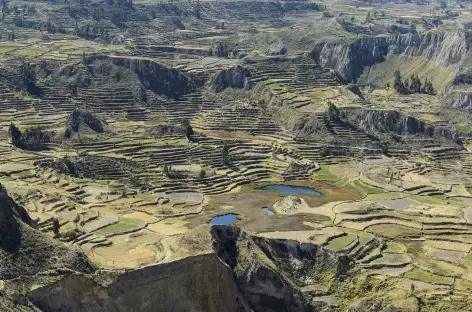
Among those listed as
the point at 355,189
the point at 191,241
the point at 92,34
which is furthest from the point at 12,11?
the point at 191,241

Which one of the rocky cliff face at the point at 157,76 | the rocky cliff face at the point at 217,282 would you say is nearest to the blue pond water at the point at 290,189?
the rocky cliff face at the point at 217,282

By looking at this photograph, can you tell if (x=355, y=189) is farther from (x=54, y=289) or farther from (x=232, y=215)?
(x=54, y=289)

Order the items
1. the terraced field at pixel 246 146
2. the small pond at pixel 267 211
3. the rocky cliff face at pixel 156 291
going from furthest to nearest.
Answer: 1. the small pond at pixel 267 211
2. the terraced field at pixel 246 146
3. the rocky cliff face at pixel 156 291

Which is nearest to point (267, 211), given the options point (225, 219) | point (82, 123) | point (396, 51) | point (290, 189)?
point (225, 219)

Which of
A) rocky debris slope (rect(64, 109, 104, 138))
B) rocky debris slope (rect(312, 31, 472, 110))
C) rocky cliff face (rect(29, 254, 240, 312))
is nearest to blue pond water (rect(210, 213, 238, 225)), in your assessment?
rocky cliff face (rect(29, 254, 240, 312))

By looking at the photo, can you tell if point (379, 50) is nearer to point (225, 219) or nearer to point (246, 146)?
point (246, 146)

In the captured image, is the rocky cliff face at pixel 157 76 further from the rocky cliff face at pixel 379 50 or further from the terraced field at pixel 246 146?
the rocky cliff face at pixel 379 50

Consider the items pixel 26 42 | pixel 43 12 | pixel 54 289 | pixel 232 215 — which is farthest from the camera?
pixel 43 12
